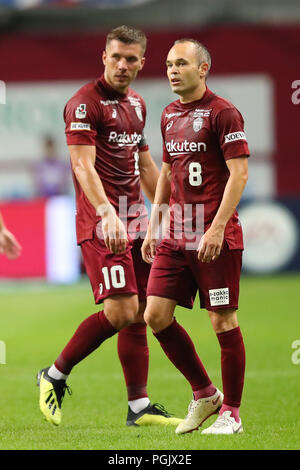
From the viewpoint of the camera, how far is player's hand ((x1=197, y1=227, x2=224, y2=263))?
5.06m

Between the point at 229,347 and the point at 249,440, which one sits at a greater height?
the point at 229,347

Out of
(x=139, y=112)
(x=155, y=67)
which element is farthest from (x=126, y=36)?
(x=155, y=67)

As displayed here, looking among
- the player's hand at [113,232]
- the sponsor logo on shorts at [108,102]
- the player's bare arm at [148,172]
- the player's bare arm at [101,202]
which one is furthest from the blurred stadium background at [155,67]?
the player's hand at [113,232]

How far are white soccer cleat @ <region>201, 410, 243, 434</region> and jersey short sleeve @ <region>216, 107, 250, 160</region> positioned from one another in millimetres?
1337

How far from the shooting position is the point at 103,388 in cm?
699

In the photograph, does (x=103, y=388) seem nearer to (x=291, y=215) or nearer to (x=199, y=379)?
(x=199, y=379)

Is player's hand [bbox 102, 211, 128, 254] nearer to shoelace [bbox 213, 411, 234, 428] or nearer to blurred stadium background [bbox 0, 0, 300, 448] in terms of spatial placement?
shoelace [bbox 213, 411, 234, 428]

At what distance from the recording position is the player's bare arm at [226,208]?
5.04m

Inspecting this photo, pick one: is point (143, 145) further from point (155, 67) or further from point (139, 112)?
point (155, 67)

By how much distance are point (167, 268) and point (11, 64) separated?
51.0ft

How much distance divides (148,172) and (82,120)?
72cm

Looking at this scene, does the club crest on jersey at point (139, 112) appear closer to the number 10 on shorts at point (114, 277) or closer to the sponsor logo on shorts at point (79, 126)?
the sponsor logo on shorts at point (79, 126)

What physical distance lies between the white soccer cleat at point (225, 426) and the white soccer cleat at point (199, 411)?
119 mm
